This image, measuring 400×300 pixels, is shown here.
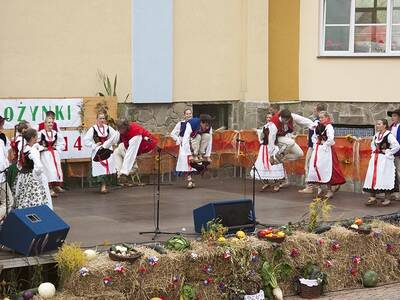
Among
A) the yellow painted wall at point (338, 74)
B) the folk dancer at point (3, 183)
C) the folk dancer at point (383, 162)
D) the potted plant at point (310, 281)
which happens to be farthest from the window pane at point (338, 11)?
the potted plant at point (310, 281)

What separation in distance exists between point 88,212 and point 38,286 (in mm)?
4430

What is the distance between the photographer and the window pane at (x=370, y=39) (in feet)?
63.4

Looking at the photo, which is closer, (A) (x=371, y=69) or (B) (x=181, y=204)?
(B) (x=181, y=204)

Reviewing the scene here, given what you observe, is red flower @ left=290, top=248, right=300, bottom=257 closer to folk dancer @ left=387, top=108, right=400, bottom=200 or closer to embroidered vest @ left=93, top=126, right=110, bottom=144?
folk dancer @ left=387, top=108, right=400, bottom=200

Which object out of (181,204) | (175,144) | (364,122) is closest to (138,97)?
(175,144)

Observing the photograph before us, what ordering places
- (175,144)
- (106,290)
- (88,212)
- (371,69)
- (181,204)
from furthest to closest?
1. (371,69)
2. (175,144)
3. (181,204)
4. (88,212)
5. (106,290)

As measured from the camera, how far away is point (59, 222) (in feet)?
34.3

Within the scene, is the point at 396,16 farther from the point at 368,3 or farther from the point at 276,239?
the point at 276,239

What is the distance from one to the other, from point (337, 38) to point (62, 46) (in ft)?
20.9

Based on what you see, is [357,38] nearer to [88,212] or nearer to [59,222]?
[88,212]

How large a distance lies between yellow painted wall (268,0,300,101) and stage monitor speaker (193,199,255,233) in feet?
27.5

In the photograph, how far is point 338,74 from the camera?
1961 centimetres

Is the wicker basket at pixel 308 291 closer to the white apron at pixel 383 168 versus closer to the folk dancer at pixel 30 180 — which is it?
the folk dancer at pixel 30 180

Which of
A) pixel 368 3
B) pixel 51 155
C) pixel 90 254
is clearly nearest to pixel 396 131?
pixel 368 3
